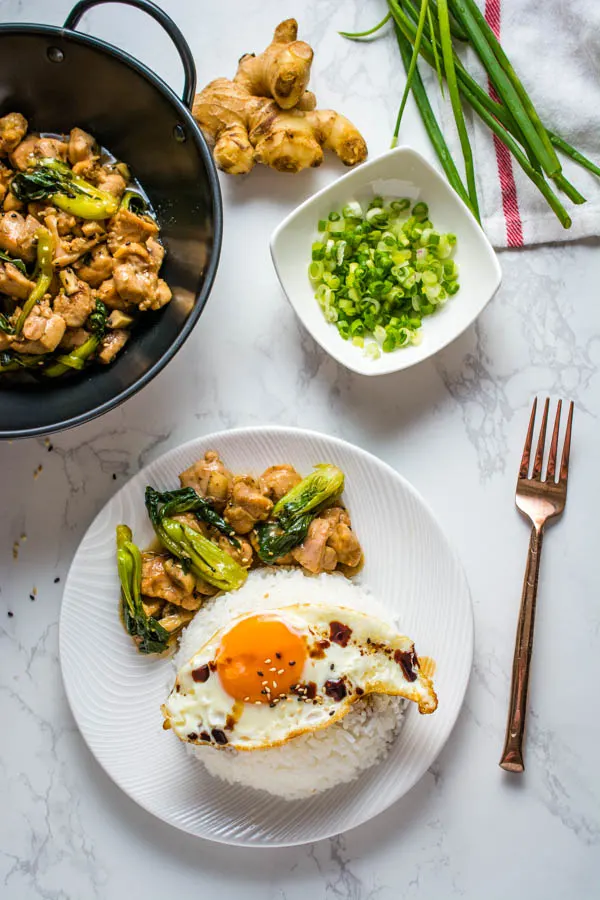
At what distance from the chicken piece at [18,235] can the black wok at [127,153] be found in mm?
473

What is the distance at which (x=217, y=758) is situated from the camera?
3043 mm

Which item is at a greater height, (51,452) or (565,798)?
(51,452)

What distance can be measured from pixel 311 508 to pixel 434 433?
0.62 m

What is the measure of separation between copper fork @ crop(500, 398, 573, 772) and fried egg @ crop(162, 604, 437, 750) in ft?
1.68

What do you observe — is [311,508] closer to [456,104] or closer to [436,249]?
[436,249]

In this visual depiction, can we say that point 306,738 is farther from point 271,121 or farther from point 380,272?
point 271,121

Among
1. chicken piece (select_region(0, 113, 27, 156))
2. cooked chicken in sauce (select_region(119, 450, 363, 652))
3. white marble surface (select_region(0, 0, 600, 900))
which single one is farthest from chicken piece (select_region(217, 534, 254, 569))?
chicken piece (select_region(0, 113, 27, 156))

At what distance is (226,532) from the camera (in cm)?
310

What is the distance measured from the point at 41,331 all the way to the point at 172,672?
1.39m

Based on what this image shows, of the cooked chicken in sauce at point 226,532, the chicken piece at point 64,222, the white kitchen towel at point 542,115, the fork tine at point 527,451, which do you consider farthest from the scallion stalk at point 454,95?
the chicken piece at point 64,222

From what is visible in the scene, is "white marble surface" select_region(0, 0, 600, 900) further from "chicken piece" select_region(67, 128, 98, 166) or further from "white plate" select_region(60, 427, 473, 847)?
"chicken piece" select_region(67, 128, 98, 166)

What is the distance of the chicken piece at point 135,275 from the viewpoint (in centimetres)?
290

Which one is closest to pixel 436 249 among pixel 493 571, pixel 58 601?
pixel 493 571

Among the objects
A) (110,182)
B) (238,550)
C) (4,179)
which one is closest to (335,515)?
(238,550)
